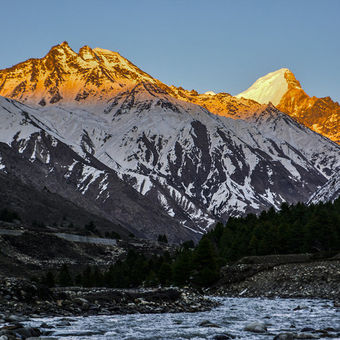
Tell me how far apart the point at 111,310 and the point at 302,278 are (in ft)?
108

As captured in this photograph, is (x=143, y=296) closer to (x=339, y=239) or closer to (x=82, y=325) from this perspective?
(x=82, y=325)

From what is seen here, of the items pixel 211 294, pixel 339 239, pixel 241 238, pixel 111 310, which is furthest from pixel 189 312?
pixel 241 238

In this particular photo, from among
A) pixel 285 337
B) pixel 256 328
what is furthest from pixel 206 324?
pixel 285 337

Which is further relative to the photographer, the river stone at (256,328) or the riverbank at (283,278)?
the riverbank at (283,278)

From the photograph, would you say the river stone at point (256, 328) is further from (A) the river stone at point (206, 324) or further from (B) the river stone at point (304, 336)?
(B) the river stone at point (304, 336)

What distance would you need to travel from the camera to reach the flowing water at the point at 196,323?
121 ft

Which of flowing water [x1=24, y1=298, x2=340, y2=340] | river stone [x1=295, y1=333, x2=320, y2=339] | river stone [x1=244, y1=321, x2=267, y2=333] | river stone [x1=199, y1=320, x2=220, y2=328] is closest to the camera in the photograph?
river stone [x1=295, y1=333, x2=320, y2=339]

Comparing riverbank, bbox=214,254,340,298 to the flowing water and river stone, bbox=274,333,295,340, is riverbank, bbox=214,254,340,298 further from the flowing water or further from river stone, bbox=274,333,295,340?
river stone, bbox=274,333,295,340

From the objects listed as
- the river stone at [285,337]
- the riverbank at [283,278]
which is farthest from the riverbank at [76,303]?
the river stone at [285,337]

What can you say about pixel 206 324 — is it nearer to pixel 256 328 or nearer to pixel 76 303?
pixel 256 328

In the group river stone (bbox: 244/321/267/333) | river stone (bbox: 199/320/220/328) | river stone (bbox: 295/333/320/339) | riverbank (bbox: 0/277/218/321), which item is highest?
riverbank (bbox: 0/277/218/321)

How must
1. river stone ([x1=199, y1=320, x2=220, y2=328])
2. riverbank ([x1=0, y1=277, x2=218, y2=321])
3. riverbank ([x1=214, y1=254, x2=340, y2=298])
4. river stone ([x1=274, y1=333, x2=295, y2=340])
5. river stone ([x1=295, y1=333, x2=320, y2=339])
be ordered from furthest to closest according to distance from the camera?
riverbank ([x1=214, y1=254, x2=340, y2=298]) < riverbank ([x1=0, y1=277, x2=218, y2=321]) < river stone ([x1=199, y1=320, x2=220, y2=328]) < river stone ([x1=295, y1=333, x2=320, y2=339]) < river stone ([x1=274, y1=333, x2=295, y2=340])

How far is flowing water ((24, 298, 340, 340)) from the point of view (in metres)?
36.9

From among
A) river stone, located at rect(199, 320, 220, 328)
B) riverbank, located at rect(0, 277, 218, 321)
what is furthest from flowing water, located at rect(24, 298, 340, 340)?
riverbank, located at rect(0, 277, 218, 321)
